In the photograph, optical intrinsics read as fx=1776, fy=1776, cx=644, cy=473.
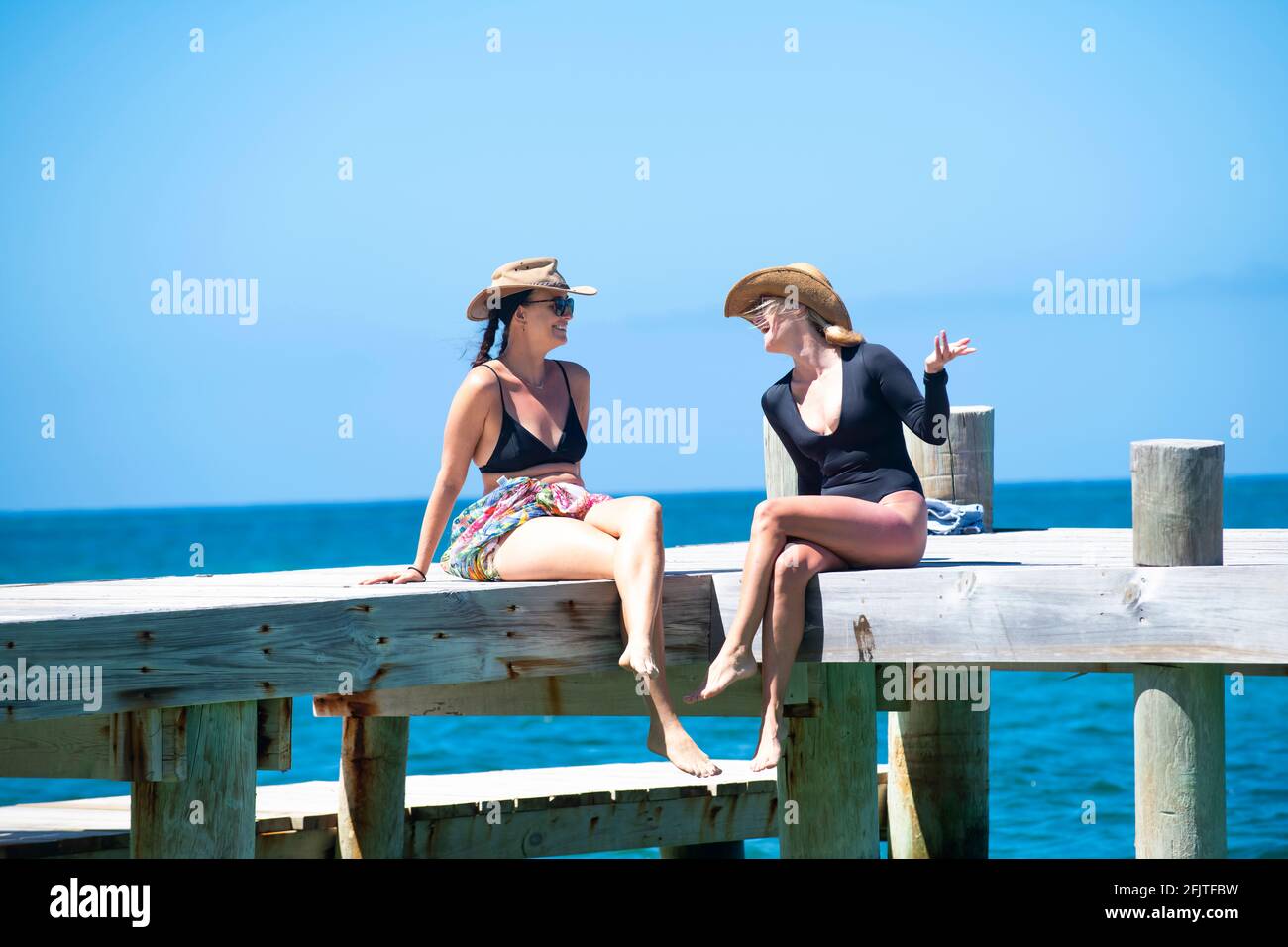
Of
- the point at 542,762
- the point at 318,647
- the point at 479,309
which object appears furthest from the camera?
the point at 542,762

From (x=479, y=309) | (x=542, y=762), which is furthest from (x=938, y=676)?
(x=542, y=762)

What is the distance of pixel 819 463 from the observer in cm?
720

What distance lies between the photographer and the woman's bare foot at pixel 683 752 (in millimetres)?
6102

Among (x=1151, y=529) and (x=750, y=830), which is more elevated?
(x=1151, y=529)

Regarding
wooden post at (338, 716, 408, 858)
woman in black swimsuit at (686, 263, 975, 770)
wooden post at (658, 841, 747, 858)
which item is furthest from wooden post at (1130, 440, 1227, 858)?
wooden post at (658, 841, 747, 858)

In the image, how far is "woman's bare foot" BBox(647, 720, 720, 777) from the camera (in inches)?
240

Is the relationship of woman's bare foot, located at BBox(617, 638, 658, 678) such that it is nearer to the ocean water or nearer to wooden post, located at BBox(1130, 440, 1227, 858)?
wooden post, located at BBox(1130, 440, 1227, 858)

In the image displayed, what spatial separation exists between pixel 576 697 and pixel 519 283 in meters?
1.71

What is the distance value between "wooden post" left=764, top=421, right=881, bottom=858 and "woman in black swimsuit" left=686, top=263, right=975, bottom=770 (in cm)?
89

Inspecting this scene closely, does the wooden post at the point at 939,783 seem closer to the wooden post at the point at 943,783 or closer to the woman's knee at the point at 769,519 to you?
the wooden post at the point at 943,783

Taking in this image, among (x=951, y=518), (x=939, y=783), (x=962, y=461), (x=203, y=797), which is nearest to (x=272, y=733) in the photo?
(x=203, y=797)
